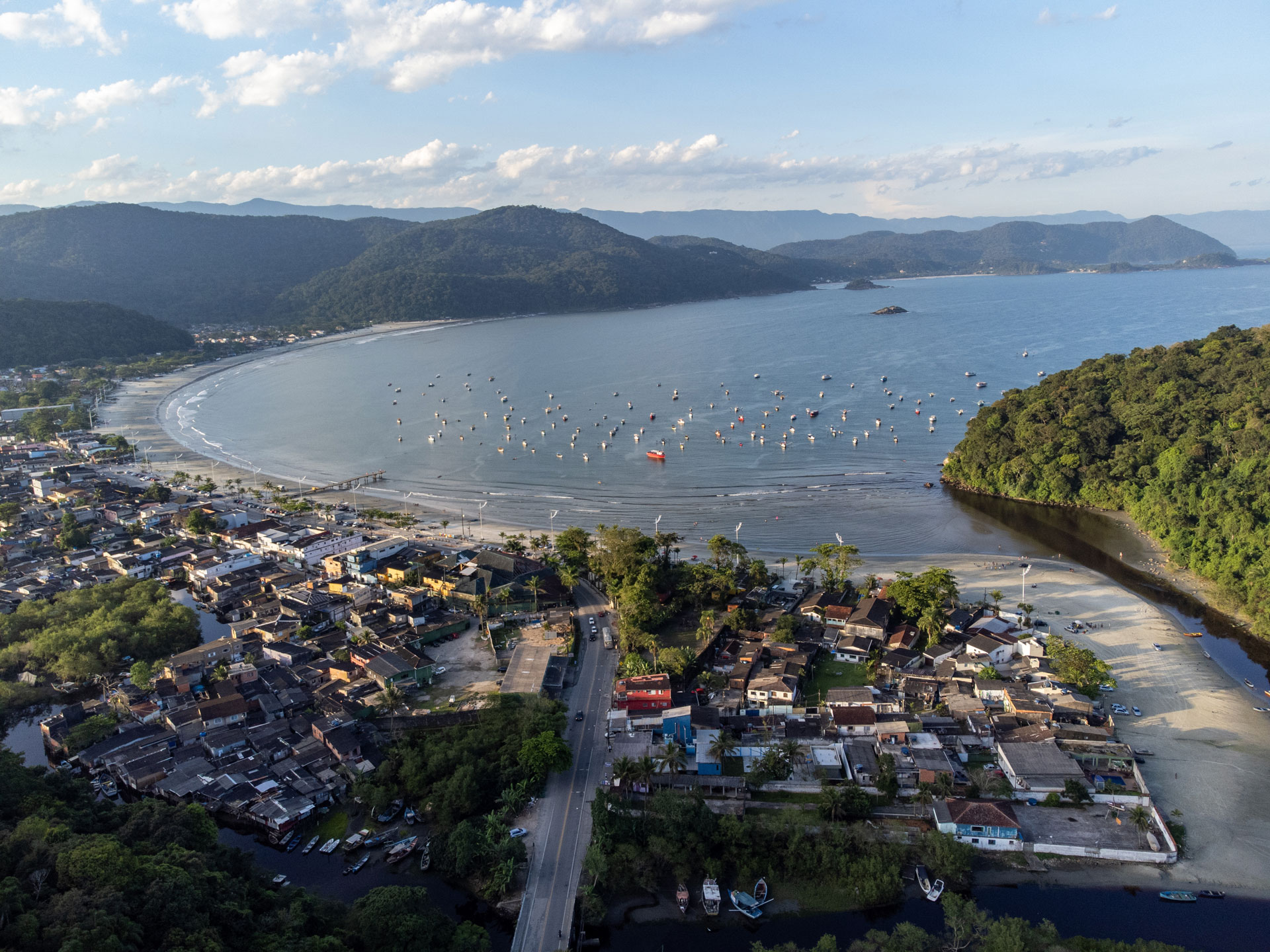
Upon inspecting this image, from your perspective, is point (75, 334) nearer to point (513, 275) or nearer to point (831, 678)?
point (513, 275)

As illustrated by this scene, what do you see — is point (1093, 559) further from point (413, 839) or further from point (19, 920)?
point (19, 920)

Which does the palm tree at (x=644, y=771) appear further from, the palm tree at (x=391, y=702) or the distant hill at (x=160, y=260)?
the distant hill at (x=160, y=260)

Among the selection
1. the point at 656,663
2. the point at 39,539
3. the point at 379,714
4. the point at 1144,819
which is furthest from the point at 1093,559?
the point at 39,539

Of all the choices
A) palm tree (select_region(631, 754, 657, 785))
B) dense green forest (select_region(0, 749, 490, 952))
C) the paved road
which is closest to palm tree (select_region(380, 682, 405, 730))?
the paved road

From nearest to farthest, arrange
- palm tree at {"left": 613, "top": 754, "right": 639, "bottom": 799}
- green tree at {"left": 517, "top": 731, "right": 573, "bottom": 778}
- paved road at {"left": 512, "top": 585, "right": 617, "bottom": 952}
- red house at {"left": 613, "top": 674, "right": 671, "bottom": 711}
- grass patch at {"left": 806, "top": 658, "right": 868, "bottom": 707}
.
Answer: paved road at {"left": 512, "top": 585, "right": 617, "bottom": 952} → palm tree at {"left": 613, "top": 754, "right": 639, "bottom": 799} → green tree at {"left": 517, "top": 731, "right": 573, "bottom": 778} → red house at {"left": 613, "top": 674, "right": 671, "bottom": 711} → grass patch at {"left": 806, "top": 658, "right": 868, "bottom": 707}

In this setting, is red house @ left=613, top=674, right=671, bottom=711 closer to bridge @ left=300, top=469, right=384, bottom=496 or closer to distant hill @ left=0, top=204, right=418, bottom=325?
bridge @ left=300, top=469, right=384, bottom=496

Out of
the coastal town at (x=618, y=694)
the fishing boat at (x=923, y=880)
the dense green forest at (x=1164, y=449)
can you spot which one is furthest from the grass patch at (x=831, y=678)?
the dense green forest at (x=1164, y=449)
